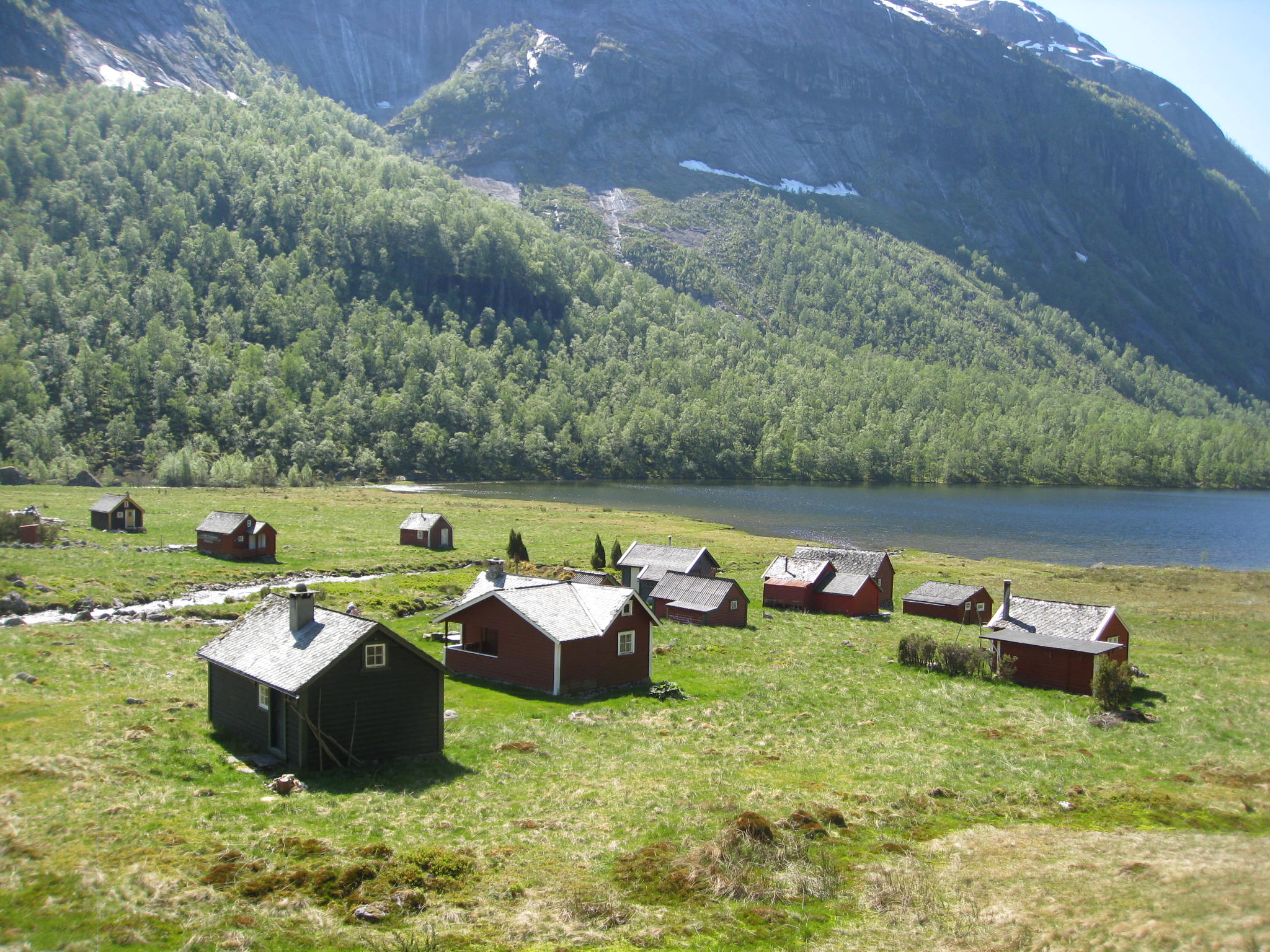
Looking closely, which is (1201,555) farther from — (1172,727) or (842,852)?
(842,852)

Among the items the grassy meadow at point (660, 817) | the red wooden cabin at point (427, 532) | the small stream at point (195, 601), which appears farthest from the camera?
the red wooden cabin at point (427, 532)

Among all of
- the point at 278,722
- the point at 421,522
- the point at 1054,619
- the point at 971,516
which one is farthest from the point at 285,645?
the point at 971,516

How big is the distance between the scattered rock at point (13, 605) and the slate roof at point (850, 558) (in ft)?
165

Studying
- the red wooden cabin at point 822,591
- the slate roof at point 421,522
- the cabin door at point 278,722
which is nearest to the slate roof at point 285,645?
the cabin door at point 278,722

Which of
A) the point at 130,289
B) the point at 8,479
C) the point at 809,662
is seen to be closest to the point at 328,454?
the point at 8,479

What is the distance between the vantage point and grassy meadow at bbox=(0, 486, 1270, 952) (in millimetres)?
17156

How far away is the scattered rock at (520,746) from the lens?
30.7 m

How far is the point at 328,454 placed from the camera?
166m

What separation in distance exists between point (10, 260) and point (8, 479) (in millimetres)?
102634

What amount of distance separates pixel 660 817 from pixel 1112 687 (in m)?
26.6

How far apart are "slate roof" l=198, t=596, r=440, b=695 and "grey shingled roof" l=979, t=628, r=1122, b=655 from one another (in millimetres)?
32446

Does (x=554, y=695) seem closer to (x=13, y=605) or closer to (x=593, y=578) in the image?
(x=593, y=578)

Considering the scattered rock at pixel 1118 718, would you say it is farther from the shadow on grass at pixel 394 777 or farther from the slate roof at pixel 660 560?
the slate roof at pixel 660 560

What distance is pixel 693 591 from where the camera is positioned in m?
59.1
